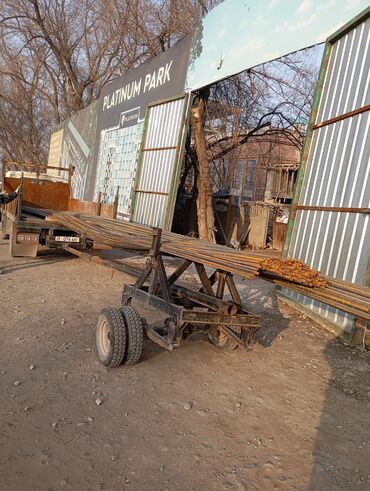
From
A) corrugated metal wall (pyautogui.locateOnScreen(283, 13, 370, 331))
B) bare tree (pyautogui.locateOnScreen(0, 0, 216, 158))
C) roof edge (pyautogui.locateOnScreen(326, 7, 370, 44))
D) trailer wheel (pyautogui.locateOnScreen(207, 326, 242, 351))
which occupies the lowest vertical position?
trailer wheel (pyautogui.locateOnScreen(207, 326, 242, 351))

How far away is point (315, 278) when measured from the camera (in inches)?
141

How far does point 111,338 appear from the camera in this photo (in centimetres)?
414

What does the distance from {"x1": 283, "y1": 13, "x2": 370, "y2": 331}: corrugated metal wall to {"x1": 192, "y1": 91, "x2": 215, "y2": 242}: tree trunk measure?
5209 mm

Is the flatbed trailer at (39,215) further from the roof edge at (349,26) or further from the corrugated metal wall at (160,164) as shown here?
the roof edge at (349,26)

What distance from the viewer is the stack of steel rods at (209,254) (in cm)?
350

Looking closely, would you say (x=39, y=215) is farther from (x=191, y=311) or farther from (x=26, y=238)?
(x=191, y=311)

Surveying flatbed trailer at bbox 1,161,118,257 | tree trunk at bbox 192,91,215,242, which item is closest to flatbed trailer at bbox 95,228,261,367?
flatbed trailer at bbox 1,161,118,257

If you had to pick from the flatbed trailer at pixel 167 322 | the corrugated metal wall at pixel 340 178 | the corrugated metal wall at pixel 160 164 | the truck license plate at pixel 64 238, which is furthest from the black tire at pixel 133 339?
the corrugated metal wall at pixel 160 164

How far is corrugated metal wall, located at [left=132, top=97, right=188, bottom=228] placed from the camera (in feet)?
37.6

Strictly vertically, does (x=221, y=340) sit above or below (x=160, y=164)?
below

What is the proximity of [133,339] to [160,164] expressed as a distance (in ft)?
28.4

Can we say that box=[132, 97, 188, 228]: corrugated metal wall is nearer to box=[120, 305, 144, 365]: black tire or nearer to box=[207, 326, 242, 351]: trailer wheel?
box=[207, 326, 242, 351]: trailer wheel

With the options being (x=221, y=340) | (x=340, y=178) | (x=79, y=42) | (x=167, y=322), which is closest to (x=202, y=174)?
(x=340, y=178)

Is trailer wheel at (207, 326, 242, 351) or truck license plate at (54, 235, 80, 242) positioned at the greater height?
truck license plate at (54, 235, 80, 242)
